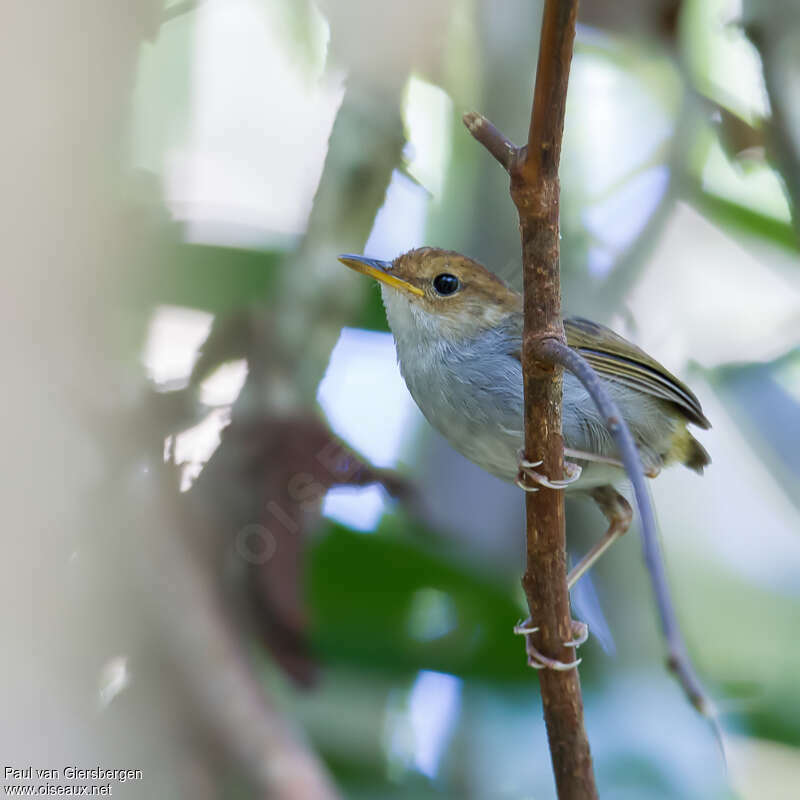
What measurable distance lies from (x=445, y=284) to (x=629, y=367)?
2.24 ft

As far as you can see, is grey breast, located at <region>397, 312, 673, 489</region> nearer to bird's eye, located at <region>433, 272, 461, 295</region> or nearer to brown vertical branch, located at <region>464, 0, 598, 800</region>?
bird's eye, located at <region>433, 272, 461, 295</region>

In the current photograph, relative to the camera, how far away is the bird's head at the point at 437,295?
126 inches

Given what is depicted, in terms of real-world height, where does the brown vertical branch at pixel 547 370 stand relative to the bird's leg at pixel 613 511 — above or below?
above

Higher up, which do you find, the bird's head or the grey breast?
the bird's head

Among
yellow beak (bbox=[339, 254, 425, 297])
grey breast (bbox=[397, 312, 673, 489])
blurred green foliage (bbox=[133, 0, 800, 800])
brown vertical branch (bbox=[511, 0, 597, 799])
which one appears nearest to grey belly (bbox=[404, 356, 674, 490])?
grey breast (bbox=[397, 312, 673, 489])

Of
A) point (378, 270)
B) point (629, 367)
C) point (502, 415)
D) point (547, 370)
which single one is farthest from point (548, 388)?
point (378, 270)

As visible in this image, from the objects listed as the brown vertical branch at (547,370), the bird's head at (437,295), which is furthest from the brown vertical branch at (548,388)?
the bird's head at (437,295)

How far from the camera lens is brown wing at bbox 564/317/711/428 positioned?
3051 mm

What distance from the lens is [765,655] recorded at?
4.23 m

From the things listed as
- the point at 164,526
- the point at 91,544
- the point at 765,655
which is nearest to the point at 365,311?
the point at 164,526

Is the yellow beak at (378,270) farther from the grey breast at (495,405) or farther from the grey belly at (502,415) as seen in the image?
the grey belly at (502,415)

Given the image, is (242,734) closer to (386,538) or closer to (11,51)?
(386,538)

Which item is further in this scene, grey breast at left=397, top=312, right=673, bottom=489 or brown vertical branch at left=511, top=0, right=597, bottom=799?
grey breast at left=397, top=312, right=673, bottom=489

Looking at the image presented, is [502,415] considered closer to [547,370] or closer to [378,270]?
[378,270]
